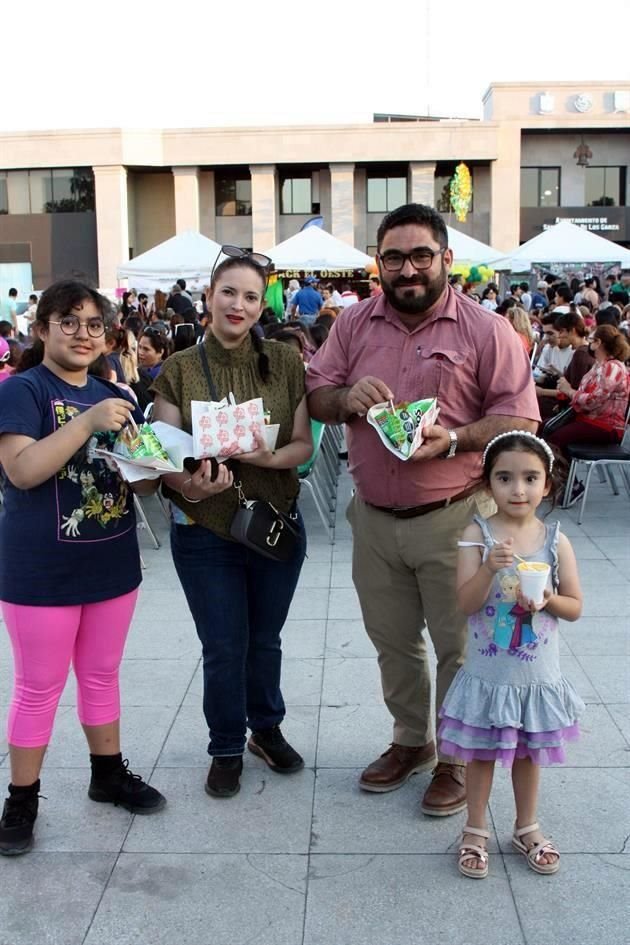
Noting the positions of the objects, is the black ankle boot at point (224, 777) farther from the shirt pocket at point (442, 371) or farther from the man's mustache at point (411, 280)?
the man's mustache at point (411, 280)

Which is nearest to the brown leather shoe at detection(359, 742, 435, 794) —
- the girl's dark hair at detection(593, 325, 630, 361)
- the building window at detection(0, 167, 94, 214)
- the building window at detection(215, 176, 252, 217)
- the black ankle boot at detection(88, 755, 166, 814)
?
the black ankle boot at detection(88, 755, 166, 814)

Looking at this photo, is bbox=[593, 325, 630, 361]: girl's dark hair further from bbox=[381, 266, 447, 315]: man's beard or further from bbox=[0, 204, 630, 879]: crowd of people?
bbox=[381, 266, 447, 315]: man's beard

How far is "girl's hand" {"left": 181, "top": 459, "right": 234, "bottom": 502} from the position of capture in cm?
305

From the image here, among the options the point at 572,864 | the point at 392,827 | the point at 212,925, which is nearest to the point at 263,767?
the point at 392,827

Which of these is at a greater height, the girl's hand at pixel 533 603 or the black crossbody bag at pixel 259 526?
the black crossbody bag at pixel 259 526

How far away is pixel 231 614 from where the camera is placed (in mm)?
3338

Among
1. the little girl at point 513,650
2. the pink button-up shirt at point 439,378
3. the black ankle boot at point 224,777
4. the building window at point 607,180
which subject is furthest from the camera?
the building window at point 607,180

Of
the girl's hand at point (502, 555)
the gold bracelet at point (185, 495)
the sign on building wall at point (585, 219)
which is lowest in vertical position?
the girl's hand at point (502, 555)

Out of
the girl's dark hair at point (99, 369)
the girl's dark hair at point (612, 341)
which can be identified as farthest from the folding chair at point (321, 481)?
the girl's dark hair at point (99, 369)

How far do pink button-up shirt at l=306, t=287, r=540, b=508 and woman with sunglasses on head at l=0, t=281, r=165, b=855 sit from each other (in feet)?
2.65

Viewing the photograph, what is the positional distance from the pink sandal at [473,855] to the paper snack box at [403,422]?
1.19 m

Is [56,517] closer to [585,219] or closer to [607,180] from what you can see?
[585,219]

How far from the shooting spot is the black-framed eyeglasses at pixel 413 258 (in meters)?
3.09

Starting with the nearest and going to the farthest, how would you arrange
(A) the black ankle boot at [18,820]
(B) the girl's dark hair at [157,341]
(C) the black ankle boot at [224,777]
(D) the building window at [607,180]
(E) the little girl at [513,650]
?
(E) the little girl at [513,650] → (A) the black ankle boot at [18,820] → (C) the black ankle boot at [224,777] → (B) the girl's dark hair at [157,341] → (D) the building window at [607,180]
